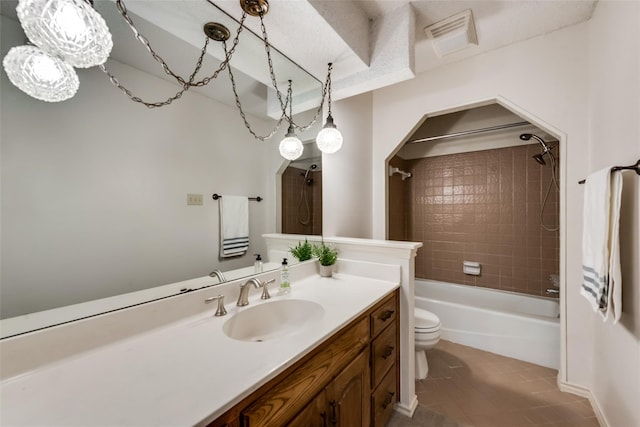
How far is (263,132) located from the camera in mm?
1447

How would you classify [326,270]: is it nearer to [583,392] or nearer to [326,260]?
[326,260]

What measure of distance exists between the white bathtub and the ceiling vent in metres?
2.26

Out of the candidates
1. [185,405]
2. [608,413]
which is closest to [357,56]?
[185,405]

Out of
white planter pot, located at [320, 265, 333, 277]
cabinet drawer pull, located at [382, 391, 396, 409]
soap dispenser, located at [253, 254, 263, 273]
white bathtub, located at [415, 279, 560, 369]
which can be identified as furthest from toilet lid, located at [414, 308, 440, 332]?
soap dispenser, located at [253, 254, 263, 273]

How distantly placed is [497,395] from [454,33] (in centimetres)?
253

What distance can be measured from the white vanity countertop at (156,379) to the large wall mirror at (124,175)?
0.16 m

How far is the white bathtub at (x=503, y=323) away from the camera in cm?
201

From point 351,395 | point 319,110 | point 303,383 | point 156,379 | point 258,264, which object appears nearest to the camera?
point 156,379

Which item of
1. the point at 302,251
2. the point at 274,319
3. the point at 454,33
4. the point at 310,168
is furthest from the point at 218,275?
the point at 454,33

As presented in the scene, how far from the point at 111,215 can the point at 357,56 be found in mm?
1564

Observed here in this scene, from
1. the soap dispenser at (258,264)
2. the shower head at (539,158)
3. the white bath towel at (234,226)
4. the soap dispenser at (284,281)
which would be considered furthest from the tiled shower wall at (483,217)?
the white bath towel at (234,226)

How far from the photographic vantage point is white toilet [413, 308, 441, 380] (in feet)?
5.87

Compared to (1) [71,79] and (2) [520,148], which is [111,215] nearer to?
(1) [71,79]

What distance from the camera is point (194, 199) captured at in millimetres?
1095
